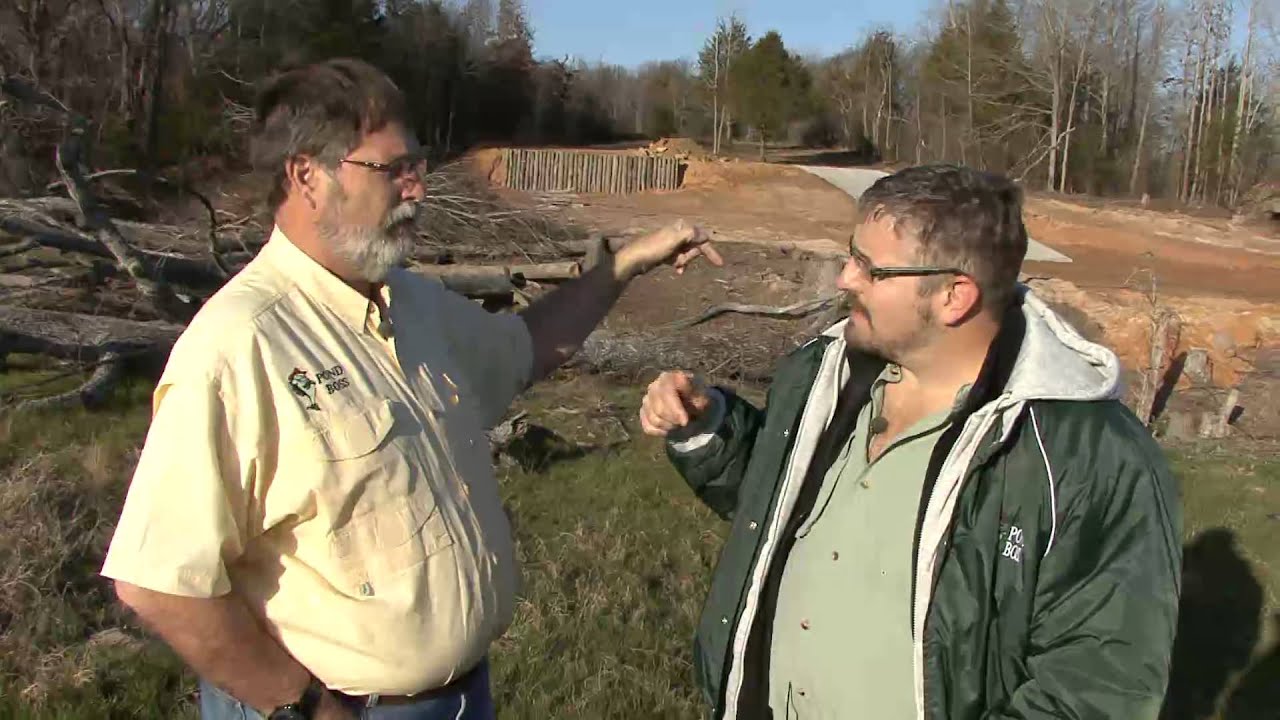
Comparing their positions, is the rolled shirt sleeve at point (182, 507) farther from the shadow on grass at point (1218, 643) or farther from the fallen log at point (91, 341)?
the fallen log at point (91, 341)

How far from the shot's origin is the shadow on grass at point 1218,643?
4.99 m

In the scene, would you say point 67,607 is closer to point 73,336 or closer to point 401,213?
point 401,213

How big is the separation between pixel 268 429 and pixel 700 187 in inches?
1340

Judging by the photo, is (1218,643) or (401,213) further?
(1218,643)

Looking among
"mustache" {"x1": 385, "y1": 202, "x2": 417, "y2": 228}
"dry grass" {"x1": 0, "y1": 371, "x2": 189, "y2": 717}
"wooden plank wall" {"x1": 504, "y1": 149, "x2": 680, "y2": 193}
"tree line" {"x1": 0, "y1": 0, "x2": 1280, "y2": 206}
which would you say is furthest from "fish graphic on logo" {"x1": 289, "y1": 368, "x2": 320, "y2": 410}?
"wooden plank wall" {"x1": 504, "y1": 149, "x2": 680, "y2": 193}

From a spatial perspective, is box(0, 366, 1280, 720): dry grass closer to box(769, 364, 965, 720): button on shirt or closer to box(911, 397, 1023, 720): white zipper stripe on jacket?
box(769, 364, 965, 720): button on shirt

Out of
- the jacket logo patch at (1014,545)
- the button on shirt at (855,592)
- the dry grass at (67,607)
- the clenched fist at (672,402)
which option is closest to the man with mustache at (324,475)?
the clenched fist at (672,402)

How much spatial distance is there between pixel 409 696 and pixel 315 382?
722 mm

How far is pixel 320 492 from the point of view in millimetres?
2197

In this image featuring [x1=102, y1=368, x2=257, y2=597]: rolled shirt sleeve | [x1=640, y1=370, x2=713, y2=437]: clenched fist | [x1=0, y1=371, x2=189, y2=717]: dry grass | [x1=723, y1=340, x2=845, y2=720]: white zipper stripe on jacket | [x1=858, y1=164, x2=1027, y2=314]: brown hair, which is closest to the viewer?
[x1=102, y1=368, x2=257, y2=597]: rolled shirt sleeve

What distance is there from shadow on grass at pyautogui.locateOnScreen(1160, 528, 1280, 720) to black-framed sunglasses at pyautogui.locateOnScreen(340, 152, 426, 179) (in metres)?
3.86

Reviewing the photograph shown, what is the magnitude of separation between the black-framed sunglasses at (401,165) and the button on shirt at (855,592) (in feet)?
4.04

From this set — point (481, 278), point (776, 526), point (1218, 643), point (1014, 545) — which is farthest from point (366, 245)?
point (481, 278)

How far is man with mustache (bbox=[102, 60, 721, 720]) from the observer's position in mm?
2072
